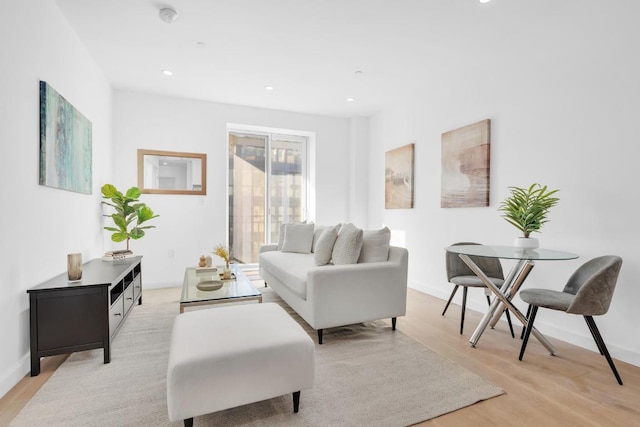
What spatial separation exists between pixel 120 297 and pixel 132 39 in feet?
7.93

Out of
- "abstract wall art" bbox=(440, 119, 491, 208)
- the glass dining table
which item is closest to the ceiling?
"abstract wall art" bbox=(440, 119, 491, 208)

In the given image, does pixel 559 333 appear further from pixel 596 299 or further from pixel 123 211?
pixel 123 211

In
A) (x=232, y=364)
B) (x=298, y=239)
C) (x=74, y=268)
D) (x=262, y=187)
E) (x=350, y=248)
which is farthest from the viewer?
(x=262, y=187)

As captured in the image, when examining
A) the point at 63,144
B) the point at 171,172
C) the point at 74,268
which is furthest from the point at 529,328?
the point at 171,172

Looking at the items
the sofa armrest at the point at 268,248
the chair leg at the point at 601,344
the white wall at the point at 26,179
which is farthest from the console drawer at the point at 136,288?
the chair leg at the point at 601,344

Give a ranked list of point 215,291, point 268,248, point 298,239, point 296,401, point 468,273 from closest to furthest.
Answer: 1. point 296,401
2. point 215,291
3. point 468,273
4. point 298,239
5. point 268,248

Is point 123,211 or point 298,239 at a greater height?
point 123,211

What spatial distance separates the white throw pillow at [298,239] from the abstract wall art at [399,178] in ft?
4.62

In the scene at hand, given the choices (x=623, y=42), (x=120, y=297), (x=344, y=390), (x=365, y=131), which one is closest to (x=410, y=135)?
(x=365, y=131)

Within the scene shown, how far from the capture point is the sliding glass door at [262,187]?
5.42m

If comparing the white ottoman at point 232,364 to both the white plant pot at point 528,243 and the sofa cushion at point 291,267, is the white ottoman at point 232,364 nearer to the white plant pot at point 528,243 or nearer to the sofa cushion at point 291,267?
the sofa cushion at point 291,267

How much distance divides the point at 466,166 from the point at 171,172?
13.1 feet

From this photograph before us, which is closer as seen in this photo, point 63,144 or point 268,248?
point 63,144

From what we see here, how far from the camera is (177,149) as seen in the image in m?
4.68
